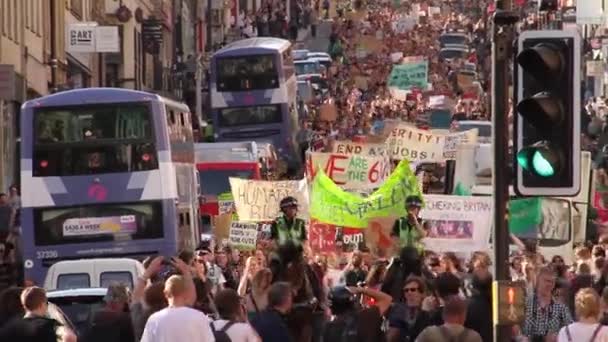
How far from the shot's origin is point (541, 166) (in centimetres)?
1297

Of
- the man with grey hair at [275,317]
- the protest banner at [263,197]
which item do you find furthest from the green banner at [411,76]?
the man with grey hair at [275,317]

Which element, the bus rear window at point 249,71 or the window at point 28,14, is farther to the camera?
the bus rear window at point 249,71

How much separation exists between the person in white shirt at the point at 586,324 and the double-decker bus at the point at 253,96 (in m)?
44.0

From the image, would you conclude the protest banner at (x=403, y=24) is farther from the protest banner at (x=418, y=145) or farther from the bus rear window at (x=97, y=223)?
the bus rear window at (x=97, y=223)

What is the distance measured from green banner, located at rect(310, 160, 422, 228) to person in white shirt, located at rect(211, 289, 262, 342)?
13102 millimetres

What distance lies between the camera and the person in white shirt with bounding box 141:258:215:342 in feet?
47.7

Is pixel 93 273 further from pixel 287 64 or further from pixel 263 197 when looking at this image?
pixel 287 64

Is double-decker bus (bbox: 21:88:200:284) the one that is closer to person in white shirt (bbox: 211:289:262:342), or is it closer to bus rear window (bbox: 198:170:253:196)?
bus rear window (bbox: 198:170:253:196)

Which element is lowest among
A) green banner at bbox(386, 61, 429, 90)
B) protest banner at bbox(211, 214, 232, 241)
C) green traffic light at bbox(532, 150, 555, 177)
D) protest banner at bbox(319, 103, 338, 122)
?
protest banner at bbox(319, 103, 338, 122)

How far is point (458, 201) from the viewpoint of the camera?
93.6ft

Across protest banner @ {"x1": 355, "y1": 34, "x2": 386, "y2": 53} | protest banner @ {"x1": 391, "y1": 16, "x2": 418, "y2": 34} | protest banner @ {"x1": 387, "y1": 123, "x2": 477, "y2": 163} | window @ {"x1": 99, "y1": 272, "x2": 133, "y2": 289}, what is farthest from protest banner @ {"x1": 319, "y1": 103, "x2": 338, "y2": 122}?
window @ {"x1": 99, "y1": 272, "x2": 133, "y2": 289}

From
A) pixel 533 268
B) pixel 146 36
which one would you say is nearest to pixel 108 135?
pixel 533 268

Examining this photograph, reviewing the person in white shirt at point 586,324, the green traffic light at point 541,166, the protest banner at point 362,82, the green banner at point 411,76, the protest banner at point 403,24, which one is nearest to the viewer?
the green traffic light at point 541,166

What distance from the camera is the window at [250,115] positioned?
59250mm
